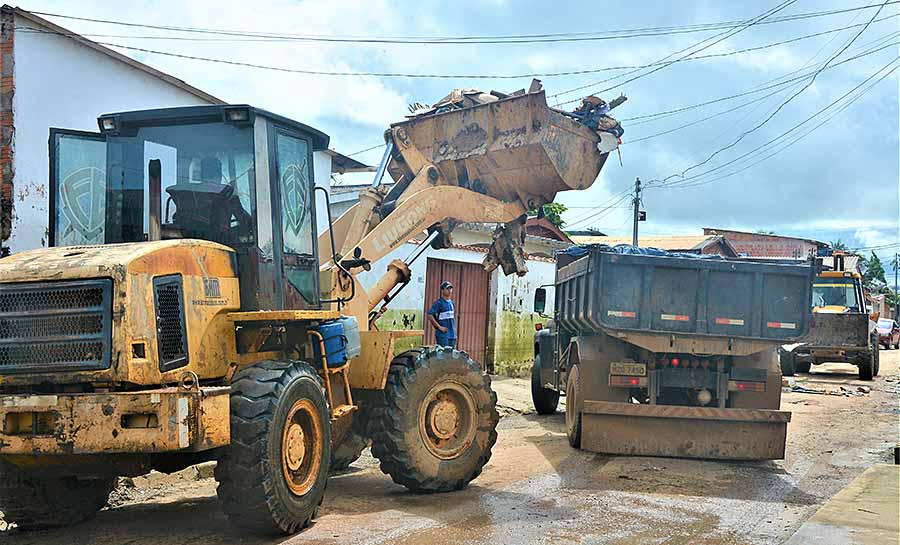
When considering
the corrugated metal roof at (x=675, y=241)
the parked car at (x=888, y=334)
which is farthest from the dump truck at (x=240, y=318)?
the parked car at (x=888, y=334)

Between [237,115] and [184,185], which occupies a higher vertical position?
[237,115]

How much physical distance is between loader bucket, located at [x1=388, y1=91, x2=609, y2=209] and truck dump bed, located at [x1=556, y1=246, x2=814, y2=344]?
1123 millimetres

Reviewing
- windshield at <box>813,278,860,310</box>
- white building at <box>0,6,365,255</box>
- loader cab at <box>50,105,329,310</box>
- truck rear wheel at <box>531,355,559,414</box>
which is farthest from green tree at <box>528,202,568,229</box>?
loader cab at <box>50,105,329,310</box>

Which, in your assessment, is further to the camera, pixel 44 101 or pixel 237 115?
pixel 44 101

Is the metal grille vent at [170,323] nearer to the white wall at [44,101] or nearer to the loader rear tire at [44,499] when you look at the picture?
the loader rear tire at [44,499]

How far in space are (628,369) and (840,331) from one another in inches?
574

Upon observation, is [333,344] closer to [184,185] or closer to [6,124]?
[184,185]

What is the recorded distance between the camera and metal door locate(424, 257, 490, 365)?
691 inches

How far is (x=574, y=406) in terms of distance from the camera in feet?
34.0

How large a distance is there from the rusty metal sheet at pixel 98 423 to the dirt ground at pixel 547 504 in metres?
1.07

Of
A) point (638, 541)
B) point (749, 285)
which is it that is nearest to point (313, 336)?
point (638, 541)

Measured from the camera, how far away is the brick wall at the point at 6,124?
9789mm

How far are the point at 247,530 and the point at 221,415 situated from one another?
947 millimetres

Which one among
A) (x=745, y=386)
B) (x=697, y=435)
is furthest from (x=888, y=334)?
(x=697, y=435)
